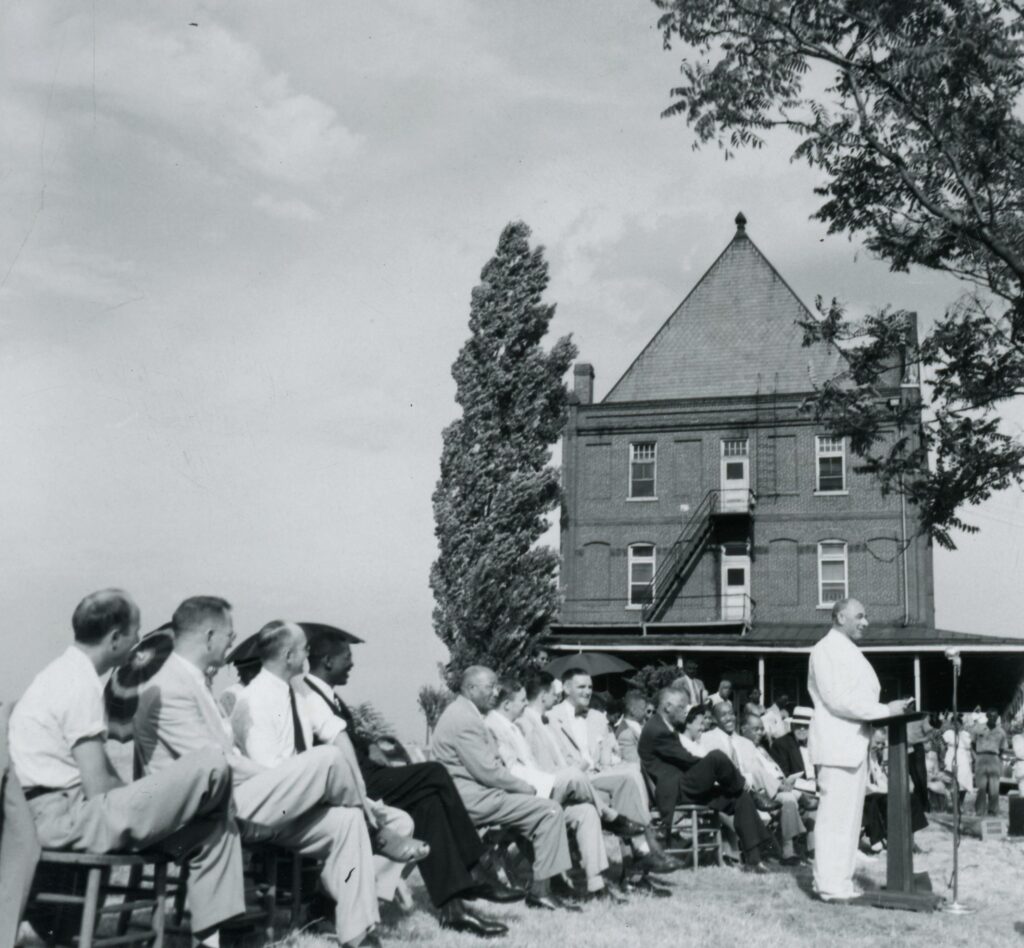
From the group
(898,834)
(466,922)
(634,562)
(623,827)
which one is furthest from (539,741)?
(634,562)

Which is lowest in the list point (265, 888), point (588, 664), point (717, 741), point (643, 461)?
point (265, 888)

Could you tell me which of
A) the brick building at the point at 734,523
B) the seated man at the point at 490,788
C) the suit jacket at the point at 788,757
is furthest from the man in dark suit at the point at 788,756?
the brick building at the point at 734,523

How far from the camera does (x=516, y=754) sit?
8.80 meters

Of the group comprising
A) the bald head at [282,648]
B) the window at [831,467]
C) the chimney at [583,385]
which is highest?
the chimney at [583,385]

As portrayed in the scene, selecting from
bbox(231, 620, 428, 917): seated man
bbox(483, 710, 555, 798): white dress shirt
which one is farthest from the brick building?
bbox(231, 620, 428, 917): seated man

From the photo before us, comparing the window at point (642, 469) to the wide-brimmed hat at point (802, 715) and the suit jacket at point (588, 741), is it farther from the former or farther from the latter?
the suit jacket at point (588, 741)

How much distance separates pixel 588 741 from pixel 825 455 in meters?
28.1

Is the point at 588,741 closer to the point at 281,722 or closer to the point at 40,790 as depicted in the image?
the point at 281,722

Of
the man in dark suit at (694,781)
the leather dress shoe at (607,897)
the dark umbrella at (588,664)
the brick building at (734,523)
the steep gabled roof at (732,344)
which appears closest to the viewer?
the leather dress shoe at (607,897)

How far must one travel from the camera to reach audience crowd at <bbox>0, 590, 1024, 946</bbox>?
191 inches

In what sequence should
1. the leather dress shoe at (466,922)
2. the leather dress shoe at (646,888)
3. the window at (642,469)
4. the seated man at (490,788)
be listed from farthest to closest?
1. the window at (642,469)
2. the leather dress shoe at (646,888)
3. the seated man at (490,788)
4. the leather dress shoe at (466,922)

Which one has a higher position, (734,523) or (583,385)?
(583,385)

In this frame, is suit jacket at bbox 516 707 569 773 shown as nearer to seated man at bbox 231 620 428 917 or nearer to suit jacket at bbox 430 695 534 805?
suit jacket at bbox 430 695 534 805

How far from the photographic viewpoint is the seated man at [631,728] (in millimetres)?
11717
